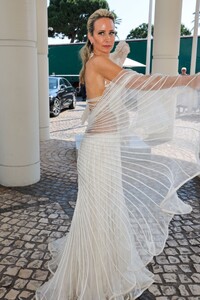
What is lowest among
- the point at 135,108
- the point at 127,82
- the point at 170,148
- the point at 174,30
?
the point at 170,148

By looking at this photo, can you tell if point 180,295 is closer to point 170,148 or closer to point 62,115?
point 170,148

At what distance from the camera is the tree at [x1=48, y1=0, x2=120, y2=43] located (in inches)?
1454

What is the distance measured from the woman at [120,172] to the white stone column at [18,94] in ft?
8.91

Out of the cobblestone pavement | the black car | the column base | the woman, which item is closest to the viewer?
the woman

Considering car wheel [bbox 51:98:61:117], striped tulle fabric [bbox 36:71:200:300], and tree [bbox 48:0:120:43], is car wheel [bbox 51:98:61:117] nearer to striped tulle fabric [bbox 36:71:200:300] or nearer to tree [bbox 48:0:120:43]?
striped tulle fabric [bbox 36:71:200:300]

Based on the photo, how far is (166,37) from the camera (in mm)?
7949

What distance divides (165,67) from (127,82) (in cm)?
635

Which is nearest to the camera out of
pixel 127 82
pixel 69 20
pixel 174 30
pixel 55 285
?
pixel 127 82

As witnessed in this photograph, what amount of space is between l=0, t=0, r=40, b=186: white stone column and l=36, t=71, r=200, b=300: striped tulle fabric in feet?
9.04

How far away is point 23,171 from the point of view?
509 cm

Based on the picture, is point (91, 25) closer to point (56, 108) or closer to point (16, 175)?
point (16, 175)

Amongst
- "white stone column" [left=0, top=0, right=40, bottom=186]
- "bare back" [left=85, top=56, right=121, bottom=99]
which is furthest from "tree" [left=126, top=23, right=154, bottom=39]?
"bare back" [left=85, top=56, right=121, bottom=99]

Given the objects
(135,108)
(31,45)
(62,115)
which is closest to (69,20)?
(62,115)

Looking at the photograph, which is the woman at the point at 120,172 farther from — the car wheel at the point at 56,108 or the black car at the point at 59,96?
the car wheel at the point at 56,108
